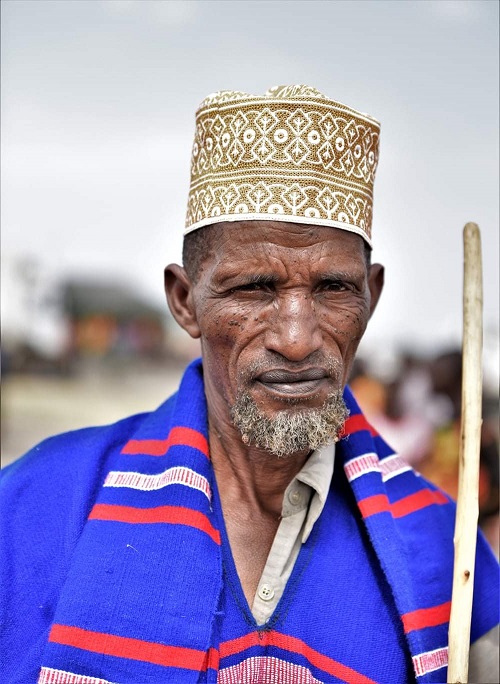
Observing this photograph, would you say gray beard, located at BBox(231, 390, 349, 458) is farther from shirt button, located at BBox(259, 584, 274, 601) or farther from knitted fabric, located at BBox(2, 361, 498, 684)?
shirt button, located at BBox(259, 584, 274, 601)

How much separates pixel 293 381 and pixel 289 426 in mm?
127

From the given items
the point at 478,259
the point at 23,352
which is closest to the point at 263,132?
the point at 478,259

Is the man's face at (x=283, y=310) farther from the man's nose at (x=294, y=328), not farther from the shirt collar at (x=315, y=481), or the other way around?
the shirt collar at (x=315, y=481)

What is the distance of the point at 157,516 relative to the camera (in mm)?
2150

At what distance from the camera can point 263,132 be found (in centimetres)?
218

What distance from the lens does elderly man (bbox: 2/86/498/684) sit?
202cm

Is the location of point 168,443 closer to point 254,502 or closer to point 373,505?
point 254,502

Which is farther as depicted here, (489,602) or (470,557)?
(489,602)

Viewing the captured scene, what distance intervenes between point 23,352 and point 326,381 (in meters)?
3.47

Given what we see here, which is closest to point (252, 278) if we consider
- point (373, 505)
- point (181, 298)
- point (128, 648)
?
point (181, 298)

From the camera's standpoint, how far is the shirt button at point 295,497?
7.66ft

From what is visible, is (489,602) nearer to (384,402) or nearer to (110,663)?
(110,663)

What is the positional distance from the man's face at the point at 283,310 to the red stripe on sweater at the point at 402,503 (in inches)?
14.8

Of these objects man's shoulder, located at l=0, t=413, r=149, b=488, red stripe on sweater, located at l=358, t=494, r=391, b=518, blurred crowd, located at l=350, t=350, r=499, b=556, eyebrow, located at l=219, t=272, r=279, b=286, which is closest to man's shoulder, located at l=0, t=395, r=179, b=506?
man's shoulder, located at l=0, t=413, r=149, b=488
